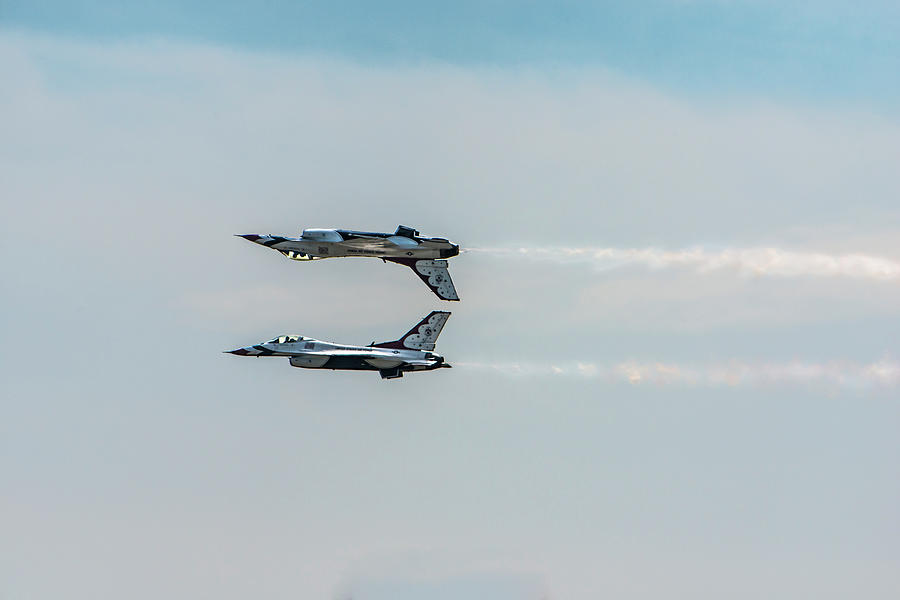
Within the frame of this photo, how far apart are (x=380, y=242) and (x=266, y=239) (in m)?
10.1

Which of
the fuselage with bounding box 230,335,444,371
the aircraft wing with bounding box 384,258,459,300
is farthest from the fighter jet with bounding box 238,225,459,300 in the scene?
the fuselage with bounding box 230,335,444,371

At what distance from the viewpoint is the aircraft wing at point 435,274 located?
159 m

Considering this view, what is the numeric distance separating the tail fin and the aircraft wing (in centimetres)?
352

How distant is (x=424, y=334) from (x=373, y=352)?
21.2 feet

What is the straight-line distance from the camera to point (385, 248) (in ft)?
517

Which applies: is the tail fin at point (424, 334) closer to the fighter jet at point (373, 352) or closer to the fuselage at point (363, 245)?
the fighter jet at point (373, 352)

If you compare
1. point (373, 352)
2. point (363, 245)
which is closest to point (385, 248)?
point (363, 245)

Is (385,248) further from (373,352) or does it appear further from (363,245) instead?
(373,352)

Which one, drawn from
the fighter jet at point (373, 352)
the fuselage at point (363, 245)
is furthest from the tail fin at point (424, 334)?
the fuselage at point (363, 245)

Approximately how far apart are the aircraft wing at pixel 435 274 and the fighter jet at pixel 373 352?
12.6ft

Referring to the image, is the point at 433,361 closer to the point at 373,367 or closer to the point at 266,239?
the point at 373,367

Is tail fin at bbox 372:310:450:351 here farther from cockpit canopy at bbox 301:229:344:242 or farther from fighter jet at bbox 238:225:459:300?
cockpit canopy at bbox 301:229:344:242

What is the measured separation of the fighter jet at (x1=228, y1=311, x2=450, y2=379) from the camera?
156500mm

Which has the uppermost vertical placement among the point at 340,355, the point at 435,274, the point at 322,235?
the point at 322,235
